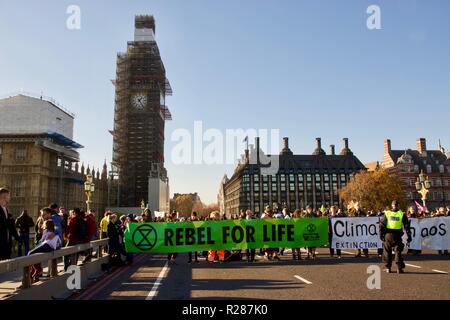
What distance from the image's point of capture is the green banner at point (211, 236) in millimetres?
16188

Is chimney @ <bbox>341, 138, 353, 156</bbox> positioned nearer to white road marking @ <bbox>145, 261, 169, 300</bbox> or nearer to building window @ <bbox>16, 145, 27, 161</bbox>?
building window @ <bbox>16, 145, 27, 161</bbox>

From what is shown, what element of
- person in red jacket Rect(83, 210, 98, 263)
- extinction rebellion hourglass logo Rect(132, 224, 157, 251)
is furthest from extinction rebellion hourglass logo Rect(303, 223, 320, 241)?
person in red jacket Rect(83, 210, 98, 263)

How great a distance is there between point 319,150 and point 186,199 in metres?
75.2

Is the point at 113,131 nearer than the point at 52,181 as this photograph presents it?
No

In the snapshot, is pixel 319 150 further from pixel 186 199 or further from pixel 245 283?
pixel 245 283

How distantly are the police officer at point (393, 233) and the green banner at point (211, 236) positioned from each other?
4824 millimetres

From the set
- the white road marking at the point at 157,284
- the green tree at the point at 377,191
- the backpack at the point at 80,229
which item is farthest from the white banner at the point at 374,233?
the green tree at the point at 377,191

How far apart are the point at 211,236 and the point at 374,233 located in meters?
7.69

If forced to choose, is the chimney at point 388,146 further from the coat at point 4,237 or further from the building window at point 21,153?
the coat at point 4,237

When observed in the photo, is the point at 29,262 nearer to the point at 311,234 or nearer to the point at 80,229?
the point at 80,229

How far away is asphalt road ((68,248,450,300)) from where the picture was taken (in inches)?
357
